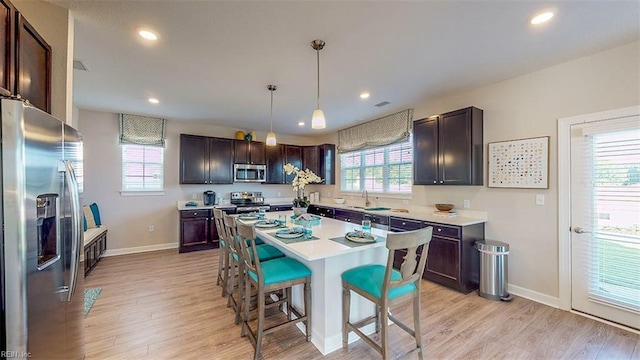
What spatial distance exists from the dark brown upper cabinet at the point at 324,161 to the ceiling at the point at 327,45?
2518 millimetres

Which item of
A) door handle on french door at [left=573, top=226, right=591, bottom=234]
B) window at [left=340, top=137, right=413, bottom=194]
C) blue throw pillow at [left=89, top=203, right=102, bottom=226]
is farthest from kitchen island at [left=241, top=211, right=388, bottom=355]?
blue throw pillow at [left=89, top=203, right=102, bottom=226]

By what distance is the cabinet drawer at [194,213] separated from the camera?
16.0 feet

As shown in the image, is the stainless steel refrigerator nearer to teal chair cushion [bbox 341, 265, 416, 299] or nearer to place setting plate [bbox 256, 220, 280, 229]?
place setting plate [bbox 256, 220, 280, 229]

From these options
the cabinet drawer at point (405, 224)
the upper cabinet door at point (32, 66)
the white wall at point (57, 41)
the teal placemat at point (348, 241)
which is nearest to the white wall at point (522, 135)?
the cabinet drawer at point (405, 224)

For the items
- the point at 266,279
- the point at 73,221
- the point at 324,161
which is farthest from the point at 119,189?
the point at 266,279

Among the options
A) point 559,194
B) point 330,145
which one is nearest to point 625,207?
point 559,194

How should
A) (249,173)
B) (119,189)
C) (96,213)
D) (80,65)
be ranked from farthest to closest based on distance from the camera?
(249,173) → (119,189) → (96,213) → (80,65)

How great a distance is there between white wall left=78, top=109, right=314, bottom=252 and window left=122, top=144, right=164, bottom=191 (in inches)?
3.7

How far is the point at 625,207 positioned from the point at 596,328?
1.17 metres

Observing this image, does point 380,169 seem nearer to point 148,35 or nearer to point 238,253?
point 238,253

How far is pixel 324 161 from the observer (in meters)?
6.30

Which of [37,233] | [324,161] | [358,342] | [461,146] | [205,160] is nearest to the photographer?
[37,233]

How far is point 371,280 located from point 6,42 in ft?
8.75

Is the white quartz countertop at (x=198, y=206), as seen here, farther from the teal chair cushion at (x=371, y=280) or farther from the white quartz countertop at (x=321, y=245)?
the teal chair cushion at (x=371, y=280)
